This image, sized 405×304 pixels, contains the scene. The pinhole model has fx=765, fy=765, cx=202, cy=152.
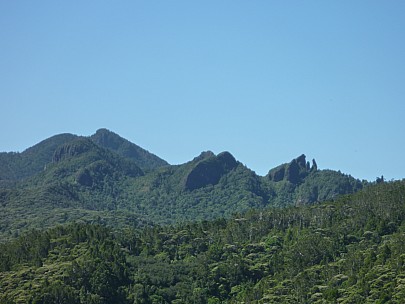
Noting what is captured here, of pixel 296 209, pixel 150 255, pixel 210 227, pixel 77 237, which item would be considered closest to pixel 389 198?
pixel 296 209

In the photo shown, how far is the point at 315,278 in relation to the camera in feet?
467

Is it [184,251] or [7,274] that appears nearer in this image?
[7,274]

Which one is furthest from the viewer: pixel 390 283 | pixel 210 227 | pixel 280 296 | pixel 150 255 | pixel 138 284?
pixel 210 227

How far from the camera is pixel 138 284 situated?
148375mm

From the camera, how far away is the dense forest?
135125 millimetres

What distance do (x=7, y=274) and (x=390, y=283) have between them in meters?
73.3

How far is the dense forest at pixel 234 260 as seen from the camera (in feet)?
443

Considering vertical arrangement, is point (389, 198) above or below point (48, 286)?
above

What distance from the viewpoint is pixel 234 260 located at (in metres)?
160

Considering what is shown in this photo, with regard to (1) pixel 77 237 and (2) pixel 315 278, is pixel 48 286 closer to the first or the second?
(1) pixel 77 237

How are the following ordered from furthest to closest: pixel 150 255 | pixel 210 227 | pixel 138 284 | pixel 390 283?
1. pixel 210 227
2. pixel 150 255
3. pixel 138 284
4. pixel 390 283

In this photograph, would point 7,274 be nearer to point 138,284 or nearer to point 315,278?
point 138,284

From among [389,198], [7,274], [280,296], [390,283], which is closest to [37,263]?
[7,274]

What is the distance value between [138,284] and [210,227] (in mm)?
50645
